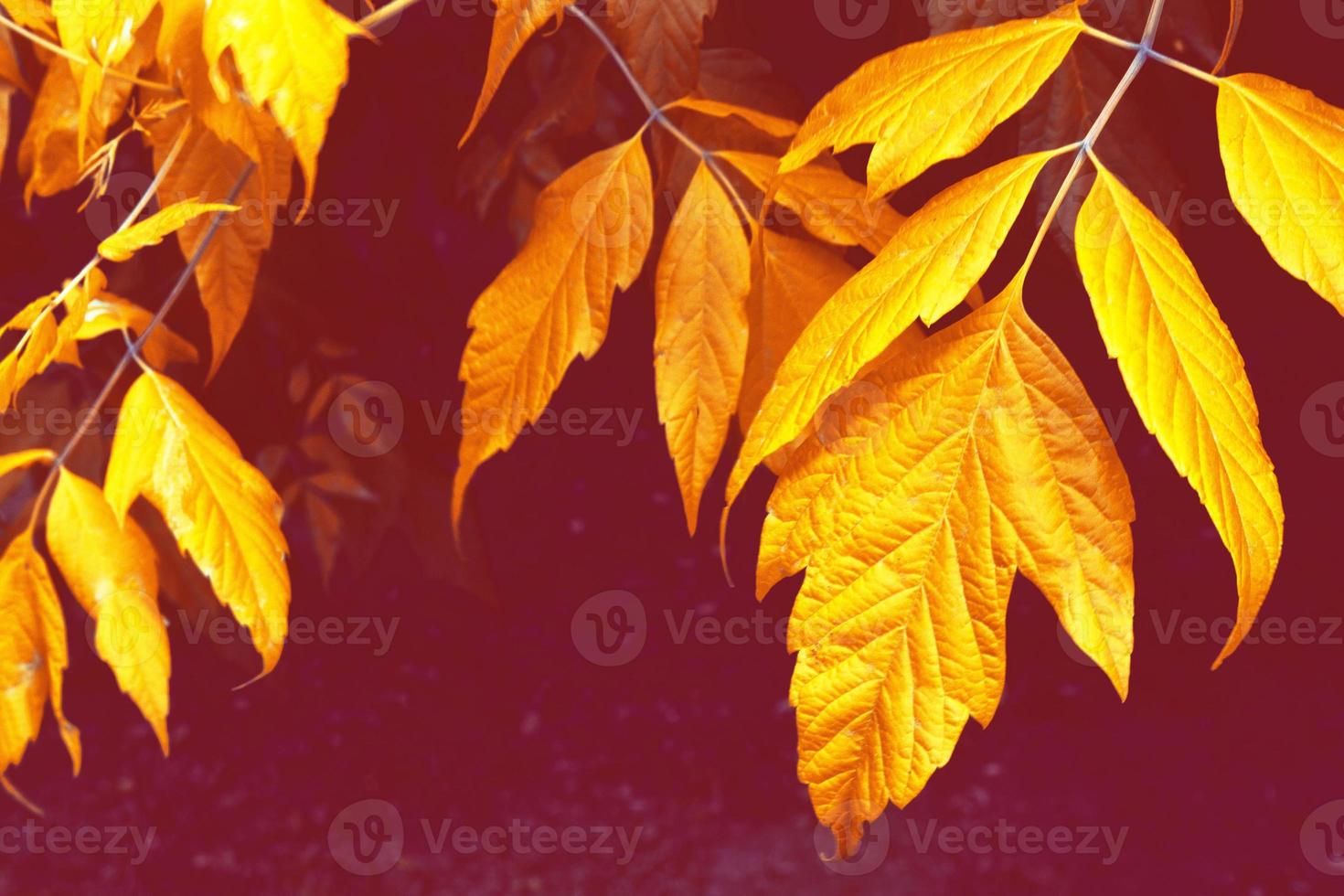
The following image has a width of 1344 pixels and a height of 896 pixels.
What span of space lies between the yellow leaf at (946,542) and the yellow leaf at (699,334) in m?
0.09

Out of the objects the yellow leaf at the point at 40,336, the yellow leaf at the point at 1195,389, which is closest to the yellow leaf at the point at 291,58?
the yellow leaf at the point at 40,336

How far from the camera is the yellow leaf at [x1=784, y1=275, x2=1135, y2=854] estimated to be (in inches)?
15.9

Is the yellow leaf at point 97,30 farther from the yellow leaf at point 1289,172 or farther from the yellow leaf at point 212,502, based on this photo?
the yellow leaf at point 1289,172

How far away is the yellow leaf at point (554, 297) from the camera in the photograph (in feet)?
1.72

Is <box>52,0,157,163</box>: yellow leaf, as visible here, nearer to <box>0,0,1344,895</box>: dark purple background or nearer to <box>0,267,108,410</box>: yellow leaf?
<box>0,267,108,410</box>: yellow leaf

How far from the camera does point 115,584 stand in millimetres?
604

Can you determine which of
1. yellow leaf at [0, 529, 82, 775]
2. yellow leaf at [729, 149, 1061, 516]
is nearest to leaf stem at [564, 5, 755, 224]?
yellow leaf at [729, 149, 1061, 516]

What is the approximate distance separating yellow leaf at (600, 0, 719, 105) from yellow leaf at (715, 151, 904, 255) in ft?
0.26

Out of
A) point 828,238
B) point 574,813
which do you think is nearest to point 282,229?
point 828,238

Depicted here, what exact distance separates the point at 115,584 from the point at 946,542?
0.45m

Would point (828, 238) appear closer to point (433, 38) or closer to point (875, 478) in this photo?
point (875, 478)

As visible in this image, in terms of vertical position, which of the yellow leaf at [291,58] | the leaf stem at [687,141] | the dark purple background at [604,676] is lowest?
the dark purple background at [604,676]

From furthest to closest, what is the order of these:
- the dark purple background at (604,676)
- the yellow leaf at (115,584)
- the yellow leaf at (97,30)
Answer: the dark purple background at (604,676), the yellow leaf at (115,584), the yellow leaf at (97,30)

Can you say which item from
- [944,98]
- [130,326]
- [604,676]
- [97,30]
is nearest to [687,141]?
[944,98]
